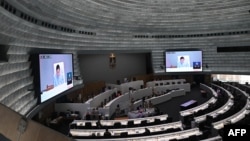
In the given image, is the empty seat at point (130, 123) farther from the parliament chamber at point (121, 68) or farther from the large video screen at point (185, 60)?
the large video screen at point (185, 60)

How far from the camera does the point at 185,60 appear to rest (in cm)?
3228

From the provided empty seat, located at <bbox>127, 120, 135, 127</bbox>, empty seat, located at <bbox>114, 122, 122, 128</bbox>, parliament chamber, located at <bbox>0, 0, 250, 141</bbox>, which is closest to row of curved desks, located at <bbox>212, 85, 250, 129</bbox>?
parliament chamber, located at <bbox>0, 0, 250, 141</bbox>

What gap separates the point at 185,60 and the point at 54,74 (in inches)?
808

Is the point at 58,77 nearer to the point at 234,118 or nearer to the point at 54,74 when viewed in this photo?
the point at 54,74

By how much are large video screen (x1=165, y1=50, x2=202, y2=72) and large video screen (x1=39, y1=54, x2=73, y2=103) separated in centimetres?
1636

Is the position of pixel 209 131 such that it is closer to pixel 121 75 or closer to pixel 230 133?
pixel 230 133

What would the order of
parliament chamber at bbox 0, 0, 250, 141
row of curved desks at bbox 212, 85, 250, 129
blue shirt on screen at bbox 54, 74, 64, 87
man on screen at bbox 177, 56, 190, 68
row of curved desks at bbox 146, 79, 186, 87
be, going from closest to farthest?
parliament chamber at bbox 0, 0, 250, 141 → row of curved desks at bbox 212, 85, 250, 129 → blue shirt on screen at bbox 54, 74, 64, 87 → row of curved desks at bbox 146, 79, 186, 87 → man on screen at bbox 177, 56, 190, 68

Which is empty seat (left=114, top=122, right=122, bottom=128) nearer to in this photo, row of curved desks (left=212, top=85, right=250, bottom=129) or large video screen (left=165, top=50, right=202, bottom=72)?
row of curved desks (left=212, top=85, right=250, bottom=129)

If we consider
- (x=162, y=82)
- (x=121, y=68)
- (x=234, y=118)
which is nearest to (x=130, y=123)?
(x=234, y=118)

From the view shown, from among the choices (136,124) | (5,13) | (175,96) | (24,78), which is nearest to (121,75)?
(175,96)

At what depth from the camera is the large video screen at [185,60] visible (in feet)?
105

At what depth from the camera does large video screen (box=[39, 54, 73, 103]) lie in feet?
46.7

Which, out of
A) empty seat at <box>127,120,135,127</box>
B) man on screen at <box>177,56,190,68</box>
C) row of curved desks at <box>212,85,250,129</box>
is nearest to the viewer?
row of curved desks at <box>212,85,250,129</box>

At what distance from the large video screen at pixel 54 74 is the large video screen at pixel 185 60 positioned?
53.7 ft
